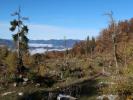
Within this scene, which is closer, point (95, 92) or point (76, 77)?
point (95, 92)

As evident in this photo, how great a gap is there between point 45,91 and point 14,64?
44.6 ft

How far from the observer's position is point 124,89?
99.1 ft

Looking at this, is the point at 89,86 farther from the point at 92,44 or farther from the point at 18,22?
the point at 92,44

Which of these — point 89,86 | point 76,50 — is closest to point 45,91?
point 89,86

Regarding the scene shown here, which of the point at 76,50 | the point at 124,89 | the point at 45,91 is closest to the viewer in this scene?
the point at 124,89

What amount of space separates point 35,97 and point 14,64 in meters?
15.1

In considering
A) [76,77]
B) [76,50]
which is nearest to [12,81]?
[76,77]

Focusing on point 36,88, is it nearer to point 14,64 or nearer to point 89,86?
point 89,86

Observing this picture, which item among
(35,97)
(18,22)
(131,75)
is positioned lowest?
(35,97)

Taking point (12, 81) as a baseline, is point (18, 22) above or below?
above

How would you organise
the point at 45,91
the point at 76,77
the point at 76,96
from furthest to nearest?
the point at 76,77, the point at 45,91, the point at 76,96

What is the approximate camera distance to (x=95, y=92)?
38.7 metres

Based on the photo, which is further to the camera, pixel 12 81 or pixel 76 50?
pixel 76 50

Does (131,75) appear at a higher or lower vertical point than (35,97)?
higher
